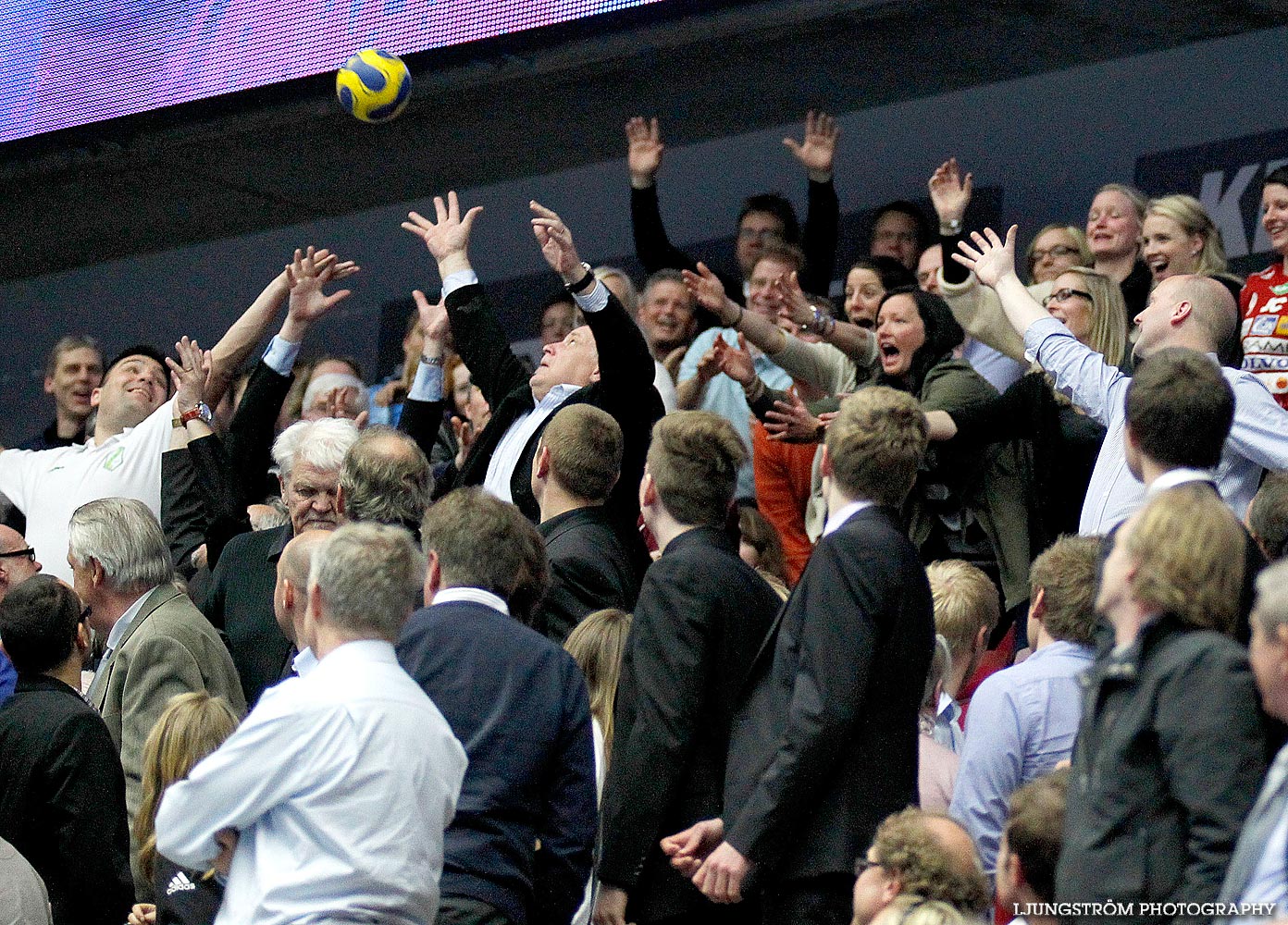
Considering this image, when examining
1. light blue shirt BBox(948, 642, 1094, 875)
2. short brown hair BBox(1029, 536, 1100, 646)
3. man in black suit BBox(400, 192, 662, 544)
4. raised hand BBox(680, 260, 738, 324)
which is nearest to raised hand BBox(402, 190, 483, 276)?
man in black suit BBox(400, 192, 662, 544)

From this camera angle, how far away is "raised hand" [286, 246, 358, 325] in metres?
5.69

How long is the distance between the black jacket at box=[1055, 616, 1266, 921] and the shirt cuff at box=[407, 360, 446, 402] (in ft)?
10.1

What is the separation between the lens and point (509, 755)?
3.38m

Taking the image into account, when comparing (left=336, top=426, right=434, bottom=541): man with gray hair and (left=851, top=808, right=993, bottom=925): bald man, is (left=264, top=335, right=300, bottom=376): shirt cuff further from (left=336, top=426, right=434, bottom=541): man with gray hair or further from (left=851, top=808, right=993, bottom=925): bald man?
(left=851, top=808, right=993, bottom=925): bald man

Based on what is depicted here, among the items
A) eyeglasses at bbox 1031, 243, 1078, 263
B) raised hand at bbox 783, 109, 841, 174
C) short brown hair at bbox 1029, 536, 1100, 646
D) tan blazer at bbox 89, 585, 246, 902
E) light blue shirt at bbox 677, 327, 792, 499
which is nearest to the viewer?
short brown hair at bbox 1029, 536, 1100, 646

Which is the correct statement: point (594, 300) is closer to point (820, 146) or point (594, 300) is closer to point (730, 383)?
point (730, 383)

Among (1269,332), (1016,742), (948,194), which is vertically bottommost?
(1016,742)

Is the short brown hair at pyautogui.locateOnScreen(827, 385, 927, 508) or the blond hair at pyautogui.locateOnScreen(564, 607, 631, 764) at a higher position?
the short brown hair at pyautogui.locateOnScreen(827, 385, 927, 508)

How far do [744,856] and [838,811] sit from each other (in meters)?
0.19

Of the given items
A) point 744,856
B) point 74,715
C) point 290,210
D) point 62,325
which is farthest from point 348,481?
point 62,325

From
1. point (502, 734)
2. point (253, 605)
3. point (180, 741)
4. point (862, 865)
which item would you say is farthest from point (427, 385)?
point (862, 865)

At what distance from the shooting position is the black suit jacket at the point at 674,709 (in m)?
3.58

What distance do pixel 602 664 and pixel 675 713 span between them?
0.42m

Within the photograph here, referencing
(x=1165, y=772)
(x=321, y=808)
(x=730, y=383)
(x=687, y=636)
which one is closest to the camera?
(x=1165, y=772)
